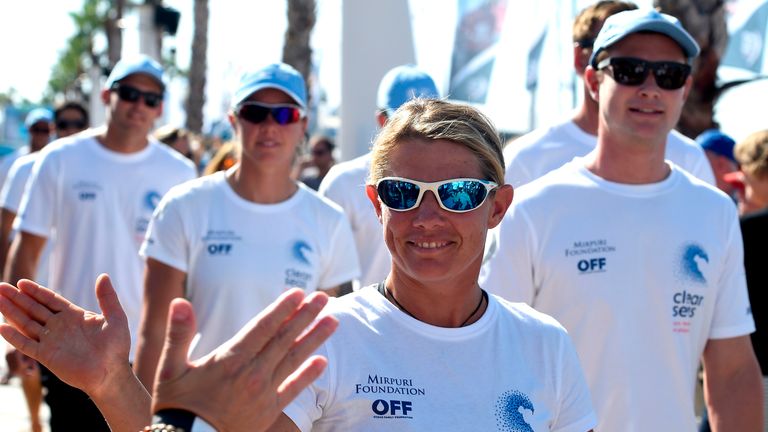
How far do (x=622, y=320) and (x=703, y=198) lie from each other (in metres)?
0.54

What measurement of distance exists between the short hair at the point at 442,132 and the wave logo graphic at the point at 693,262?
4.02 ft

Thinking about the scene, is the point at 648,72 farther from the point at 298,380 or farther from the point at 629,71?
the point at 298,380

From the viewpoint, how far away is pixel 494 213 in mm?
3109

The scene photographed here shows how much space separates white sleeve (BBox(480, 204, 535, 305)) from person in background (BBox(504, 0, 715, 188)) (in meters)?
1.07

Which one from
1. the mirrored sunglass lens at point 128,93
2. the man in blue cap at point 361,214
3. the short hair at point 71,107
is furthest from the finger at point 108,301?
the short hair at point 71,107

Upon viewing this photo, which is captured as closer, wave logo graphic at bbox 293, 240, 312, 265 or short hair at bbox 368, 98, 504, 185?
short hair at bbox 368, 98, 504, 185

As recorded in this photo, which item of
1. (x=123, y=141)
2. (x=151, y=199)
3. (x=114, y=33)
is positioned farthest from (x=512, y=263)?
(x=114, y=33)

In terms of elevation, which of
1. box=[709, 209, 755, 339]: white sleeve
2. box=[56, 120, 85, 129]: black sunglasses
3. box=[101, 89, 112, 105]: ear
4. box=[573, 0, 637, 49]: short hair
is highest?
box=[573, 0, 637, 49]: short hair

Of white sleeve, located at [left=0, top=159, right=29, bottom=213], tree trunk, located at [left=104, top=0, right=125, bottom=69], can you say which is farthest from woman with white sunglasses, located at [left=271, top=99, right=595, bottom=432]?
tree trunk, located at [left=104, top=0, right=125, bottom=69]

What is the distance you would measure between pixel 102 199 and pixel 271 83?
1543 millimetres

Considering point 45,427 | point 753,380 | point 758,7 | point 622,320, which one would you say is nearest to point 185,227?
point 622,320

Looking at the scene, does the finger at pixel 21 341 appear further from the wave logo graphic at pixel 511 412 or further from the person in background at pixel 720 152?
the person in background at pixel 720 152

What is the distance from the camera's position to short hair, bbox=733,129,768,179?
635 centimetres

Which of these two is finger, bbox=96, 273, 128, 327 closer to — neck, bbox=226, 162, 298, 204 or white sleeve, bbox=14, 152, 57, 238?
neck, bbox=226, 162, 298, 204
